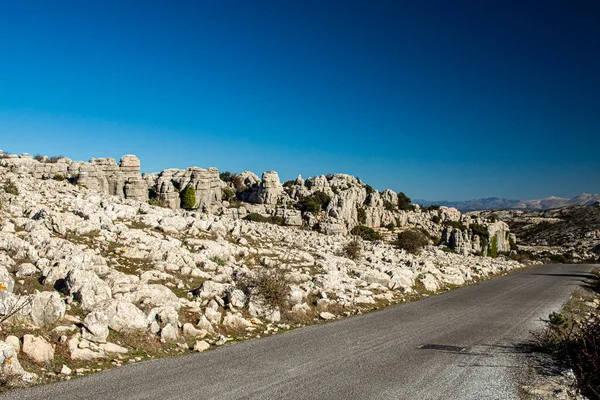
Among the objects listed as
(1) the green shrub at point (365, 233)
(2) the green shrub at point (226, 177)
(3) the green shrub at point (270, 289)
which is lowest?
(3) the green shrub at point (270, 289)

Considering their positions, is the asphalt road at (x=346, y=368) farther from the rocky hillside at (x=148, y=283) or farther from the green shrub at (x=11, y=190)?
the green shrub at (x=11, y=190)

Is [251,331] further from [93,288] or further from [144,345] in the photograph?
[93,288]

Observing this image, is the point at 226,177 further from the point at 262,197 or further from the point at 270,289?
the point at 270,289

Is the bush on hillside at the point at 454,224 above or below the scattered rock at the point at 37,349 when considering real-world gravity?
above

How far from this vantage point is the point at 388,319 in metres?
14.3

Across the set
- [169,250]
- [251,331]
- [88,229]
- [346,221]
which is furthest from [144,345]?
[346,221]

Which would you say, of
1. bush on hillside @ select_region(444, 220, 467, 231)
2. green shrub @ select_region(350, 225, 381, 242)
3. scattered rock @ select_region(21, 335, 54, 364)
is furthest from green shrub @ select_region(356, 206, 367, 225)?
scattered rock @ select_region(21, 335, 54, 364)

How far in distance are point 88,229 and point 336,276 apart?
1201cm

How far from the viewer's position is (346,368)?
9102mm

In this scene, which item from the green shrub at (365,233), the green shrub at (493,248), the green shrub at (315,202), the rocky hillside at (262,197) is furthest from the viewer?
the green shrub at (315,202)

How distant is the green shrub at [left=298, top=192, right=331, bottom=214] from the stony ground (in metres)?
34.5

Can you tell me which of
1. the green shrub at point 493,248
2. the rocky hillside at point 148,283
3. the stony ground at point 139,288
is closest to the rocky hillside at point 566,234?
the green shrub at point 493,248

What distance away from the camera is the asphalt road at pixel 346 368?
7.60 m

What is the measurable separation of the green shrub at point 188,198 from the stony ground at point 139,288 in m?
27.8
